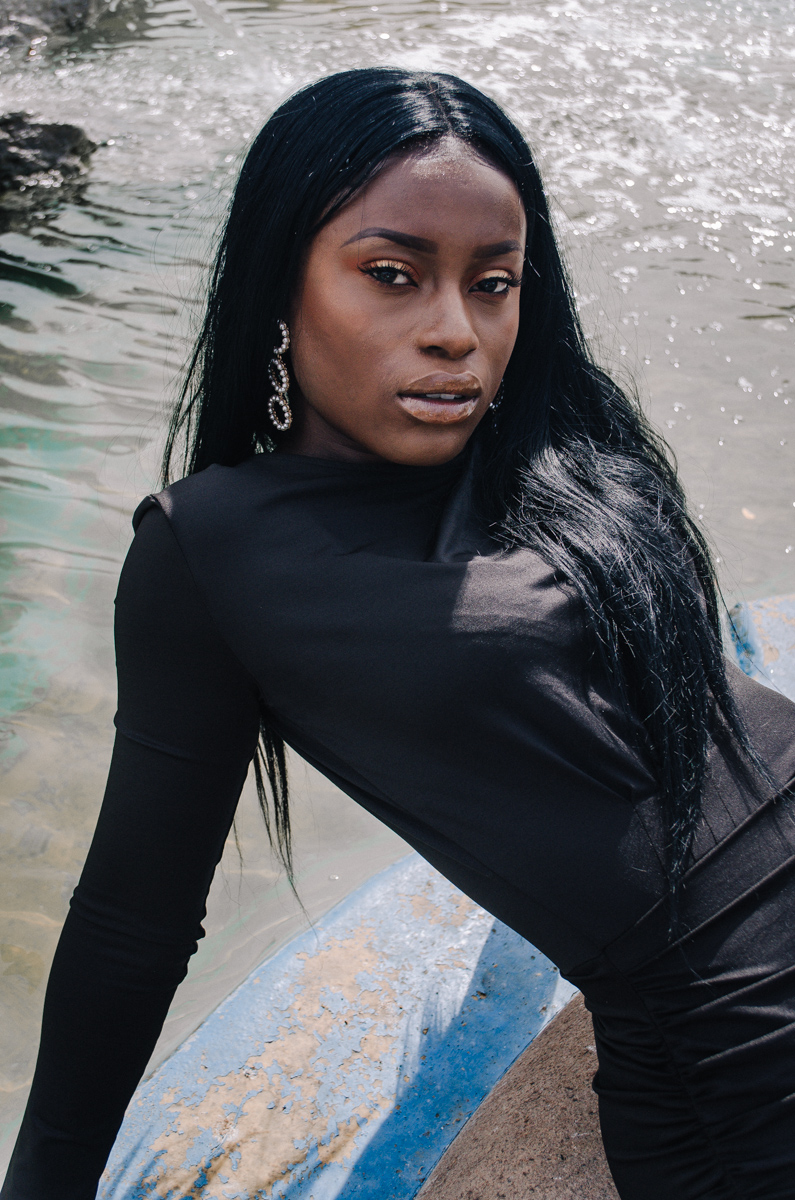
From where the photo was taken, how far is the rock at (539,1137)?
1.33m

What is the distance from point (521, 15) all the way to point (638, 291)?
530 cm

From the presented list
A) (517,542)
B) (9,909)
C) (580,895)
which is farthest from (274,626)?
(9,909)

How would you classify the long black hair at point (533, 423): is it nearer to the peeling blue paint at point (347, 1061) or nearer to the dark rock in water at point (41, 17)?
the peeling blue paint at point (347, 1061)

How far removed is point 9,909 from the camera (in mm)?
2486

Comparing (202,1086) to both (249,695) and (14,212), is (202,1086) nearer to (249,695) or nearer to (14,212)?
(249,695)

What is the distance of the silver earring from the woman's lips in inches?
8.0

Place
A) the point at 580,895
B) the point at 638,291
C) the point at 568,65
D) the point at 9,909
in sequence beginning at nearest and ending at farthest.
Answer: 1. the point at 580,895
2. the point at 9,909
3. the point at 638,291
4. the point at 568,65

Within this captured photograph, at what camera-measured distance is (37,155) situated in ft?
21.1

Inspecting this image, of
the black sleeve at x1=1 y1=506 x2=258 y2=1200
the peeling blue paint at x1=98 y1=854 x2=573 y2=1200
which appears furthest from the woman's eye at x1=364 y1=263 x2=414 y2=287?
the peeling blue paint at x1=98 y1=854 x2=573 y2=1200

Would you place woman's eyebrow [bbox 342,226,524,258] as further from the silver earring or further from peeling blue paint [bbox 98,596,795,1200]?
peeling blue paint [bbox 98,596,795,1200]

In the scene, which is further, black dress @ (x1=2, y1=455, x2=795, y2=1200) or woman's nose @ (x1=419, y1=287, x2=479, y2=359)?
woman's nose @ (x1=419, y1=287, x2=479, y2=359)

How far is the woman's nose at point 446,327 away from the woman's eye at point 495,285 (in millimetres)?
64

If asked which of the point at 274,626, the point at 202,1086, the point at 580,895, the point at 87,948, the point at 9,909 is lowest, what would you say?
the point at 9,909

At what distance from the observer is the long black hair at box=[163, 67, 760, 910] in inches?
48.9
